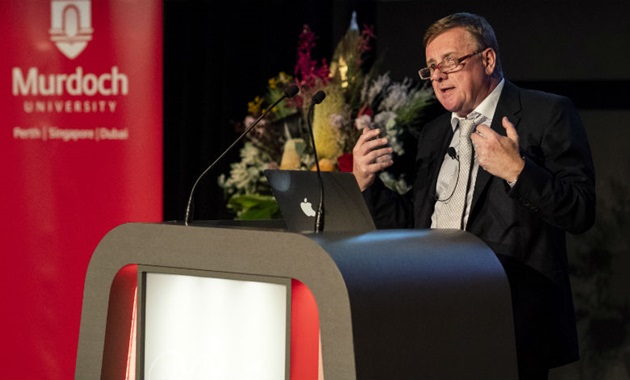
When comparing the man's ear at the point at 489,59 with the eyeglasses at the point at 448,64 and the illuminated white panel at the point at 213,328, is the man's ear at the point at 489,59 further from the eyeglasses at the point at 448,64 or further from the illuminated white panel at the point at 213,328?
the illuminated white panel at the point at 213,328

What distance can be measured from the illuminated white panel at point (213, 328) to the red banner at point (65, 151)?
207 cm

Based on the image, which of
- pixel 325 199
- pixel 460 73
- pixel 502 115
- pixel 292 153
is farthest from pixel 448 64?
pixel 292 153

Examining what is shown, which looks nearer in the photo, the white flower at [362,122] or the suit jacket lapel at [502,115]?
the suit jacket lapel at [502,115]

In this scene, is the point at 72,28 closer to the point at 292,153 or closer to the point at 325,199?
the point at 292,153

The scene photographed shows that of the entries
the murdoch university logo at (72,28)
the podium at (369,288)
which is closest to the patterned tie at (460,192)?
the podium at (369,288)

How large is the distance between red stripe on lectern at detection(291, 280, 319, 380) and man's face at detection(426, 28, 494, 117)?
0.92 meters

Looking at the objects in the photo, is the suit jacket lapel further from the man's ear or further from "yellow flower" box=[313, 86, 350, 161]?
"yellow flower" box=[313, 86, 350, 161]

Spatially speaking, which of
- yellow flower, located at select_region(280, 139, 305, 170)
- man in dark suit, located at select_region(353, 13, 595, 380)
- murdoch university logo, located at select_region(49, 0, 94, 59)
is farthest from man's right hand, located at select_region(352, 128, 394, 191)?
murdoch university logo, located at select_region(49, 0, 94, 59)

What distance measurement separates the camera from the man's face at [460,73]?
304cm

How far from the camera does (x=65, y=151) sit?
4680mm

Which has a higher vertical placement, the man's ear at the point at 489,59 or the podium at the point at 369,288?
the man's ear at the point at 489,59

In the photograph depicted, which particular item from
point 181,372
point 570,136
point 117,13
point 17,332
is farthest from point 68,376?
point 570,136

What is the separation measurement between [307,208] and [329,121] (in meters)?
1.63

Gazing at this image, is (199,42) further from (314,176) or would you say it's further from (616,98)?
(314,176)
